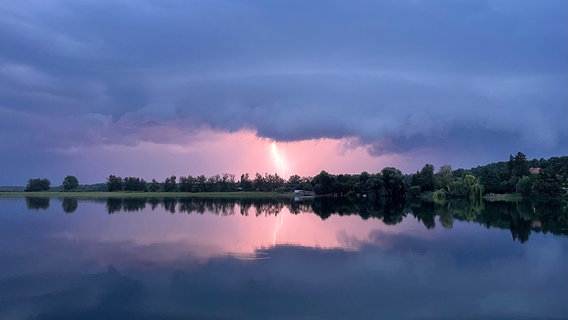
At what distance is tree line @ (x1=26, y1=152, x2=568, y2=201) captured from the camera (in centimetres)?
8302

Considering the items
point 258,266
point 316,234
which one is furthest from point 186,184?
point 258,266

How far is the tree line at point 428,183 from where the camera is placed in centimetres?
8302

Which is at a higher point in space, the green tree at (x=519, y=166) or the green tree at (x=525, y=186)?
the green tree at (x=519, y=166)

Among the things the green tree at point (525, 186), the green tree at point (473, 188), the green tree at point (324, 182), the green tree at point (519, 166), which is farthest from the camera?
the green tree at point (324, 182)

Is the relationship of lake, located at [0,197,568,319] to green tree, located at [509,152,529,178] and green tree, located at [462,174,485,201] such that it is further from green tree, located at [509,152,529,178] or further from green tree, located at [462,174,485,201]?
green tree, located at [509,152,529,178]

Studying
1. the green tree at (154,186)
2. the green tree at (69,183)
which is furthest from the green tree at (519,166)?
the green tree at (69,183)

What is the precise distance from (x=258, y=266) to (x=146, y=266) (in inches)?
174

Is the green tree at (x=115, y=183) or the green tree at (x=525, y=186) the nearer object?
the green tree at (x=525, y=186)

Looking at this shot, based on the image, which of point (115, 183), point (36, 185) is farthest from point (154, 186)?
point (36, 185)

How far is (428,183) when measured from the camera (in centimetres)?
10394

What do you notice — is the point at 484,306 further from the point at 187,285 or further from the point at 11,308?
the point at 11,308

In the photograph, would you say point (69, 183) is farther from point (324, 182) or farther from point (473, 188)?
point (473, 188)

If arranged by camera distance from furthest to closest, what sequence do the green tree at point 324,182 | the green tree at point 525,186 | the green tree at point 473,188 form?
the green tree at point 324,182
the green tree at point 473,188
the green tree at point 525,186

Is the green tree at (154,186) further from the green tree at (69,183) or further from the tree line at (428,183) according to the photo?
the green tree at (69,183)
